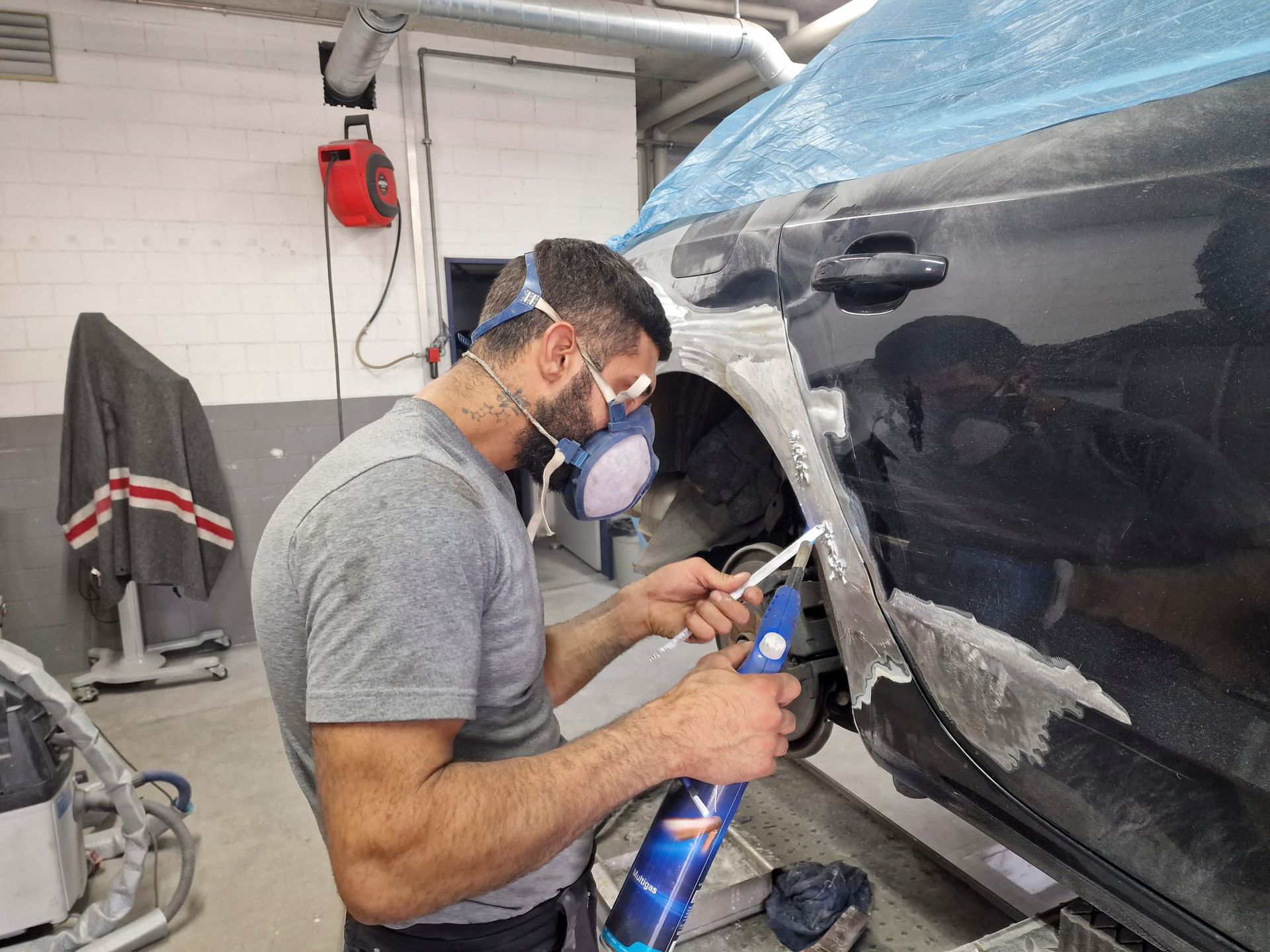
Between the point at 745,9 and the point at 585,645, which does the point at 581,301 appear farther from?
the point at 745,9

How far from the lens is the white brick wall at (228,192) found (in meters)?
4.04

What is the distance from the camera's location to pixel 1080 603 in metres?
0.97

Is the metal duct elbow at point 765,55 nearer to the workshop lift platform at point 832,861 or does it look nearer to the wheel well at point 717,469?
the wheel well at point 717,469

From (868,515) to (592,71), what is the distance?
4914mm

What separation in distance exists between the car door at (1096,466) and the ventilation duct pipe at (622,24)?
10.6 ft

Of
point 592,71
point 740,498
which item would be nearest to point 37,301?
point 592,71

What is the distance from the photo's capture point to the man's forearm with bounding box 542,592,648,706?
60.2 inches

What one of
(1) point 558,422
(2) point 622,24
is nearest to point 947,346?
(1) point 558,422

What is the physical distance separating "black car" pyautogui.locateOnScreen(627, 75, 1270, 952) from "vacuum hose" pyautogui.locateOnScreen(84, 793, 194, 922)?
7.14 feet

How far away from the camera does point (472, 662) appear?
92cm

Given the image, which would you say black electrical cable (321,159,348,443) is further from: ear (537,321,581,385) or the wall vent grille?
ear (537,321,581,385)

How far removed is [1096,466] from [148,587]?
16.1 feet

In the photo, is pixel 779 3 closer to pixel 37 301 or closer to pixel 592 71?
pixel 592 71

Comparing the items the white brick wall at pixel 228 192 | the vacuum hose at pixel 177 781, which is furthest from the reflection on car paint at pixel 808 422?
the white brick wall at pixel 228 192
